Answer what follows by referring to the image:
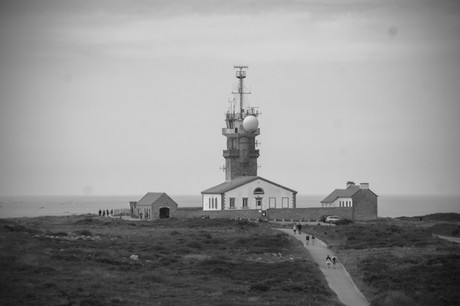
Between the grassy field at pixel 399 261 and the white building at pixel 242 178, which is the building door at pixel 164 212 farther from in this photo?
the grassy field at pixel 399 261

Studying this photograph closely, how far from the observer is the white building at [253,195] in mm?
85125

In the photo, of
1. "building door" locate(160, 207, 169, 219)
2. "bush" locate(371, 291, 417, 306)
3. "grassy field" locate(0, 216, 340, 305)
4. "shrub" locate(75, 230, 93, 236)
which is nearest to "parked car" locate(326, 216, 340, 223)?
"grassy field" locate(0, 216, 340, 305)

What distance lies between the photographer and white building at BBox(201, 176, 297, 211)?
85125mm

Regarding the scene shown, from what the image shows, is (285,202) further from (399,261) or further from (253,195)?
(399,261)

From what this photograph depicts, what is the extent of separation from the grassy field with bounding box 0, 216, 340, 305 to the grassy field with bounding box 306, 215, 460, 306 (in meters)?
2.39

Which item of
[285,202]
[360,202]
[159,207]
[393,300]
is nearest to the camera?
[393,300]

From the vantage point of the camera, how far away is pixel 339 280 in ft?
152

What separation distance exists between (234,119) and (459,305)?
56199 millimetres

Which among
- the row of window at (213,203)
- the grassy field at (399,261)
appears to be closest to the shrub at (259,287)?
the grassy field at (399,261)

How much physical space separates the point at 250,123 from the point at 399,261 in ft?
140

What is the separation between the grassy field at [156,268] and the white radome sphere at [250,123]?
24.6 metres

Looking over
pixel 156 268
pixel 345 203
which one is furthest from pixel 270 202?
pixel 156 268

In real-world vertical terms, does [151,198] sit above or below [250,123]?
below

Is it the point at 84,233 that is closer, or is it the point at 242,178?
the point at 84,233
